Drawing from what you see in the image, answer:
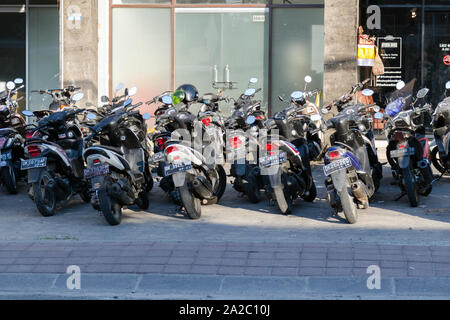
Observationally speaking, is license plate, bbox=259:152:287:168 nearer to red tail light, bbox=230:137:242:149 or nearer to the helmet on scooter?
red tail light, bbox=230:137:242:149

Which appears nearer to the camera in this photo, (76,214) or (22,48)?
(76,214)

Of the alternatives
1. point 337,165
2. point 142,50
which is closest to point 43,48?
point 142,50

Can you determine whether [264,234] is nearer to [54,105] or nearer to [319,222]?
[319,222]

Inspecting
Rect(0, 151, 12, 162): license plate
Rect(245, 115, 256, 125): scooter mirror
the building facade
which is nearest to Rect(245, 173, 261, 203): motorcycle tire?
Rect(245, 115, 256, 125): scooter mirror

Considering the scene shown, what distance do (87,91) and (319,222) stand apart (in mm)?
8059

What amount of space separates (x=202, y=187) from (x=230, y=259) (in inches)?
77.7

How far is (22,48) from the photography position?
1747 centimetres

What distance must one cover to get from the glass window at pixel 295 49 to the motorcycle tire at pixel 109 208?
7814mm

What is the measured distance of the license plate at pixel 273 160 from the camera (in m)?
9.07

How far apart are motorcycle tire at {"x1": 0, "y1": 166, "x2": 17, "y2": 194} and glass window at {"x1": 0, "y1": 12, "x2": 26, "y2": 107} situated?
21.3ft

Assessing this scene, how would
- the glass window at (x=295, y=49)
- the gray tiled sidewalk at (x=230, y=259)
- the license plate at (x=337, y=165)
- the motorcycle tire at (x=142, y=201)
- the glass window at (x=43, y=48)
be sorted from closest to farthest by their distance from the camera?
the gray tiled sidewalk at (x=230, y=259) → the license plate at (x=337, y=165) → the motorcycle tire at (x=142, y=201) → the glass window at (x=295, y=49) → the glass window at (x=43, y=48)

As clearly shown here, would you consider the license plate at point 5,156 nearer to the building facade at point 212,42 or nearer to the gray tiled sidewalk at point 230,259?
the gray tiled sidewalk at point 230,259

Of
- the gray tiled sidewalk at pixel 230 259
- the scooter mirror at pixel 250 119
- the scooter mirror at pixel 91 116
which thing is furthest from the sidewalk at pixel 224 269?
the scooter mirror at pixel 91 116

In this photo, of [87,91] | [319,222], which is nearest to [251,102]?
[319,222]
